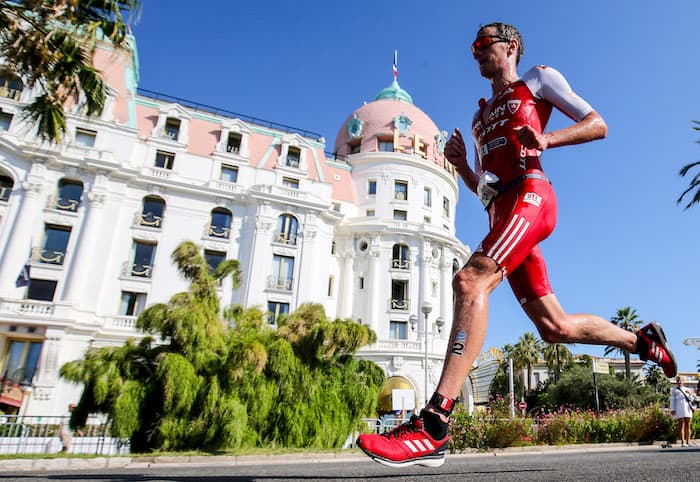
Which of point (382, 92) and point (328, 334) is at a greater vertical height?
point (382, 92)

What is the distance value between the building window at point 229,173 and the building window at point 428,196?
1426 centimetres

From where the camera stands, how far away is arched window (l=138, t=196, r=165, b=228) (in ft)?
84.6

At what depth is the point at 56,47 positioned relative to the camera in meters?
8.20

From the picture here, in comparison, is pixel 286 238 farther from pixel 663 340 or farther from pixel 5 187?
pixel 663 340

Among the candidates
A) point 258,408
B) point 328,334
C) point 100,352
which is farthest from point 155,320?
point 328,334

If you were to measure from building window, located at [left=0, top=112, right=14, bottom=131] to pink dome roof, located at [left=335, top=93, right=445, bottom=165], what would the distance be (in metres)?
21.9

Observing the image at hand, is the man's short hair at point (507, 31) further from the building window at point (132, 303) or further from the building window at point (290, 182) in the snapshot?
the building window at point (290, 182)

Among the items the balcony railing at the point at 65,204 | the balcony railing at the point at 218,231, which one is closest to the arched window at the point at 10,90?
the balcony railing at the point at 65,204

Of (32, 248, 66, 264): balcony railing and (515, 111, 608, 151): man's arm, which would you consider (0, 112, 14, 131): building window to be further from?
(515, 111, 608, 151): man's arm

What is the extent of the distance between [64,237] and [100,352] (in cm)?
1669

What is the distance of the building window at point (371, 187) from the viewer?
33.8 metres

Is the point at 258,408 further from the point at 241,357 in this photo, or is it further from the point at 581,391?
the point at 581,391

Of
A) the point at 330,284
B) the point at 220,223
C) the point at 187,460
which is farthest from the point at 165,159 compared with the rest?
the point at 187,460

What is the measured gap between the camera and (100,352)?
10.1 m
